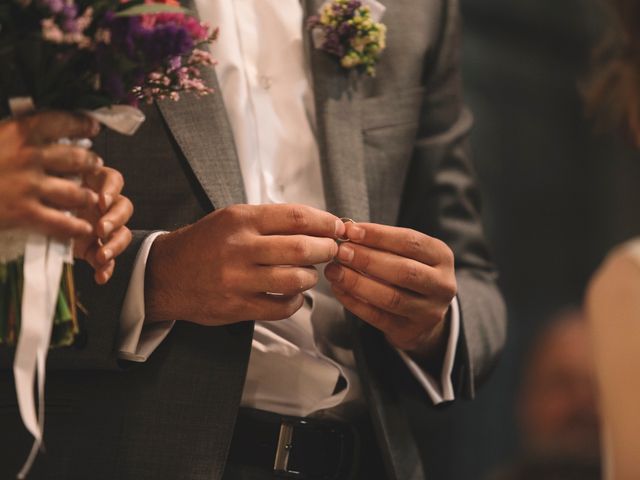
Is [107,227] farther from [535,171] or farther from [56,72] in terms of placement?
[535,171]

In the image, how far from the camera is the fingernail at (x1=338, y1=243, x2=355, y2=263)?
5.23 ft

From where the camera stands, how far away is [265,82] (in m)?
1.89

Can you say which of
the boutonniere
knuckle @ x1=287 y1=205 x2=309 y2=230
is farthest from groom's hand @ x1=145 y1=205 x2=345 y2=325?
the boutonniere

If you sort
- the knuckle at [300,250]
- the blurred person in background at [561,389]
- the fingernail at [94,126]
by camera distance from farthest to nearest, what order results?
the blurred person in background at [561,389], the knuckle at [300,250], the fingernail at [94,126]

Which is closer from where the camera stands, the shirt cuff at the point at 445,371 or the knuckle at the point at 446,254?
the knuckle at the point at 446,254

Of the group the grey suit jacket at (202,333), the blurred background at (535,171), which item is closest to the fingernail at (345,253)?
the grey suit jacket at (202,333)

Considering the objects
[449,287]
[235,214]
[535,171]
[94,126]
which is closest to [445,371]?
[449,287]

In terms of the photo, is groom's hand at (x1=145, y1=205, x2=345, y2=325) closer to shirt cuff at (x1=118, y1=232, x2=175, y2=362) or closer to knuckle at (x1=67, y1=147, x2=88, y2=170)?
shirt cuff at (x1=118, y1=232, x2=175, y2=362)

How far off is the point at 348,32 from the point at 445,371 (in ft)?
2.18

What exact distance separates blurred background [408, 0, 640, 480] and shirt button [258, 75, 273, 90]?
3515 millimetres

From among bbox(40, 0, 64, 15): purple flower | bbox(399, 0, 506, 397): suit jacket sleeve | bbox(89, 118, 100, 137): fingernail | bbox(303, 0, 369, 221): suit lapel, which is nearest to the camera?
bbox(40, 0, 64, 15): purple flower

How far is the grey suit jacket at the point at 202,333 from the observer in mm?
1639

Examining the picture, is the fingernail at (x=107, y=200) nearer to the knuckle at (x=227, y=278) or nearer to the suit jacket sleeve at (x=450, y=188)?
the knuckle at (x=227, y=278)

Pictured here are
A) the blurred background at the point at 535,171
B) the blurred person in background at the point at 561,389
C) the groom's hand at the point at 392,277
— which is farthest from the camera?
the blurred background at the point at 535,171
